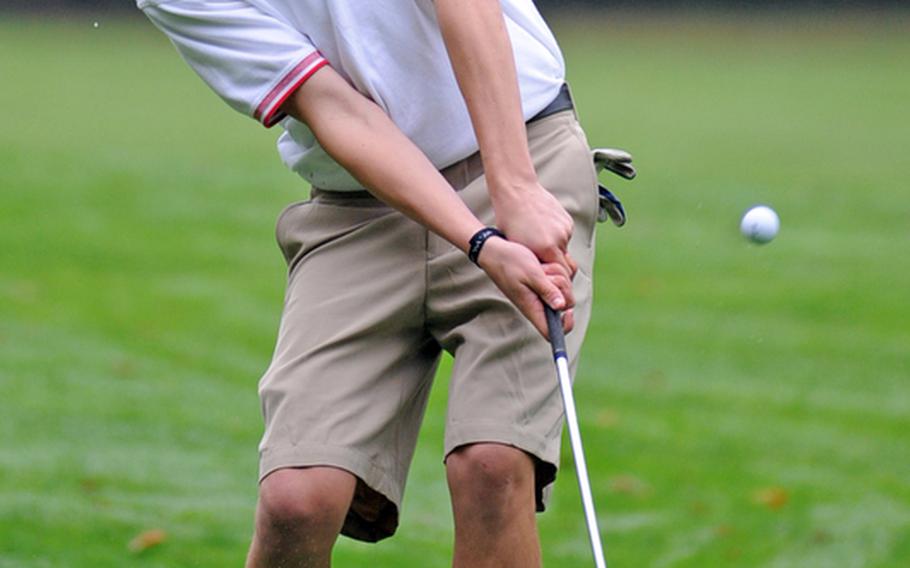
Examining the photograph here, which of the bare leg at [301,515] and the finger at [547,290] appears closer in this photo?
the finger at [547,290]

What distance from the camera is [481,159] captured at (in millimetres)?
3432

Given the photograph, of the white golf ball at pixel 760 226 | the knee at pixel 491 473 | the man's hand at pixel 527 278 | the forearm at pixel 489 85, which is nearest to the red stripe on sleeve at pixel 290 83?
the forearm at pixel 489 85

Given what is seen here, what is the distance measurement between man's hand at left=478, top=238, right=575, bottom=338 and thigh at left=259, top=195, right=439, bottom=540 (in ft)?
1.14

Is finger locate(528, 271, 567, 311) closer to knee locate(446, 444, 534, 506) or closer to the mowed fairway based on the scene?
knee locate(446, 444, 534, 506)

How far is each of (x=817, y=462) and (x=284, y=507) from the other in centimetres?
435

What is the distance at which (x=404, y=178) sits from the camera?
3221mm

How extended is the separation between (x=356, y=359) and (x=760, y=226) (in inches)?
44.3

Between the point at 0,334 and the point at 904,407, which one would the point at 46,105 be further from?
the point at 904,407

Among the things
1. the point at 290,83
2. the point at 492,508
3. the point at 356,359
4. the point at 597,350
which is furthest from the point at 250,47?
the point at 597,350

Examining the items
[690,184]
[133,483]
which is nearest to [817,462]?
[133,483]

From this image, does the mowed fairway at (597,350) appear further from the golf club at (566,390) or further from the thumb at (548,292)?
the thumb at (548,292)

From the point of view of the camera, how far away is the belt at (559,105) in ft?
11.8

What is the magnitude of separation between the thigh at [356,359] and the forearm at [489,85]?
0.35m

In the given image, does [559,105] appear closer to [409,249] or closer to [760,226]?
[409,249]
